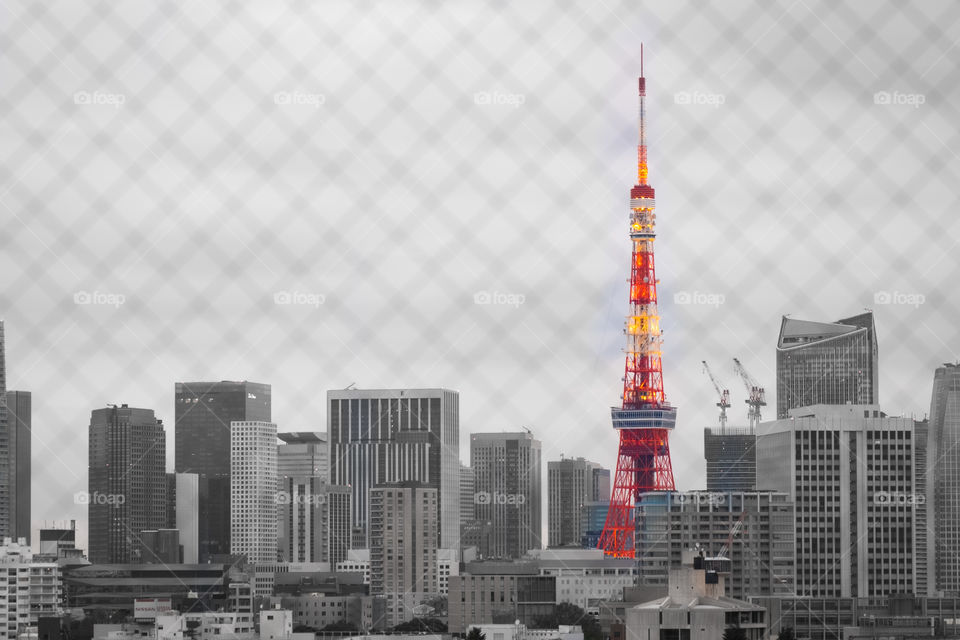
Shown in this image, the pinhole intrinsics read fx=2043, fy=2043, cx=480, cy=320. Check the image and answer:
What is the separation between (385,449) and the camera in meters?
56.4

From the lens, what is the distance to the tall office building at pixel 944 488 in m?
36.4

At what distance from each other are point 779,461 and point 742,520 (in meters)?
2.42

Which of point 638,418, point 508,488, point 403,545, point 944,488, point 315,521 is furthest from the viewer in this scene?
point 315,521

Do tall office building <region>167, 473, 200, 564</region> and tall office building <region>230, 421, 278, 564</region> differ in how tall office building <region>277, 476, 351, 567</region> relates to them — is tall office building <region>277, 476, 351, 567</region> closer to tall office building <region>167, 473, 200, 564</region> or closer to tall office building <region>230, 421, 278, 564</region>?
tall office building <region>230, 421, 278, 564</region>

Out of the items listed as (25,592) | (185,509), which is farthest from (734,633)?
(185,509)

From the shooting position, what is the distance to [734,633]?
55.1 feet

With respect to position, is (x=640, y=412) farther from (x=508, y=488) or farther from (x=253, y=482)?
(x=253, y=482)

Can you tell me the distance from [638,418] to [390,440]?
16.3 meters

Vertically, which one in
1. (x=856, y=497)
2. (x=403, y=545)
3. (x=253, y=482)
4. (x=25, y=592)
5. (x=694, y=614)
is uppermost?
(x=253, y=482)

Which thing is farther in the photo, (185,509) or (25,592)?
(185,509)

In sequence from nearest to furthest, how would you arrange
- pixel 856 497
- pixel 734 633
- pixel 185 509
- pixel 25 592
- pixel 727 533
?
pixel 734 633 < pixel 25 592 < pixel 727 533 < pixel 856 497 < pixel 185 509

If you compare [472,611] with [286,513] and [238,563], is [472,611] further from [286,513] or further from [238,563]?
[286,513]

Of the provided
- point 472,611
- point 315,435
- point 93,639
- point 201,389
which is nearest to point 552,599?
point 472,611

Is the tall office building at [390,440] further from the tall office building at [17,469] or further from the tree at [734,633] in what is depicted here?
the tree at [734,633]
